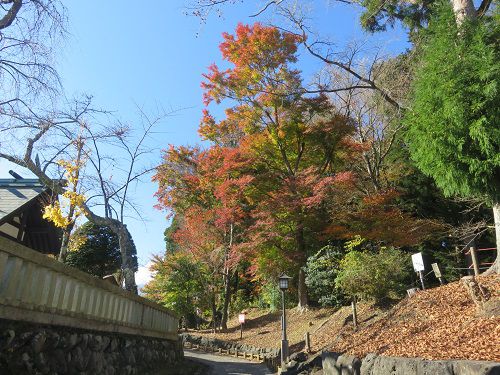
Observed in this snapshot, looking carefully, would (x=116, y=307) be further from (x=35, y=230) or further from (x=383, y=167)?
(x=383, y=167)

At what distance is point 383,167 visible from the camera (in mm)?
22891

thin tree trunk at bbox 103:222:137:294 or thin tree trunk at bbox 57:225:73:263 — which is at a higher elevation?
thin tree trunk at bbox 57:225:73:263

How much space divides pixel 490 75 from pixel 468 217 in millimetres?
14981

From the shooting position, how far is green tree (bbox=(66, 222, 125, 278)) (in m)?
26.6

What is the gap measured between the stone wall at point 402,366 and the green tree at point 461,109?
3276mm

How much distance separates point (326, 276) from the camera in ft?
59.0

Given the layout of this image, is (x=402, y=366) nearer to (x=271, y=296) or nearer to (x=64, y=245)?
(x=64, y=245)

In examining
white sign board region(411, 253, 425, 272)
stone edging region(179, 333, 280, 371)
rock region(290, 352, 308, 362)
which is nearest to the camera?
white sign board region(411, 253, 425, 272)

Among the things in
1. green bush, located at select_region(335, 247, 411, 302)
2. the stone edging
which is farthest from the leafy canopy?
the stone edging

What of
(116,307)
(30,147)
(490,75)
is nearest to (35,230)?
(30,147)

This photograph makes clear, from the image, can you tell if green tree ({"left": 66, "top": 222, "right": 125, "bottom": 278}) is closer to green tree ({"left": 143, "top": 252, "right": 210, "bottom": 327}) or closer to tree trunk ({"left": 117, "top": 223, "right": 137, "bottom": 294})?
green tree ({"left": 143, "top": 252, "right": 210, "bottom": 327})

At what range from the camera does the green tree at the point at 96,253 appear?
26594 millimetres

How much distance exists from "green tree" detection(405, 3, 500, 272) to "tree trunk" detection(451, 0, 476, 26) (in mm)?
576

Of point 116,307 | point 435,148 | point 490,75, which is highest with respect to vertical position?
point 490,75
